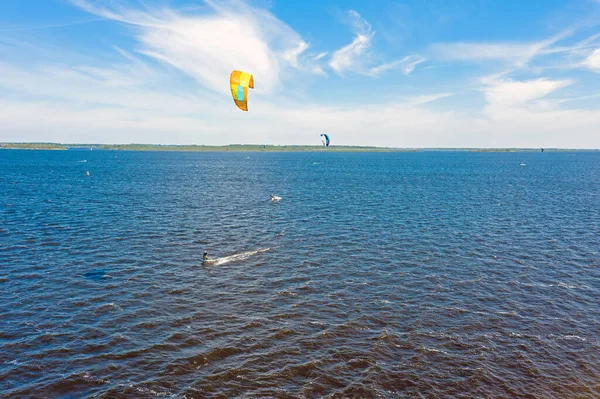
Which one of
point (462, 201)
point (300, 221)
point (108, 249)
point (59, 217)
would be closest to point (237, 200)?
point (300, 221)

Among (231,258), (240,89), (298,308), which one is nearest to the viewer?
(298,308)

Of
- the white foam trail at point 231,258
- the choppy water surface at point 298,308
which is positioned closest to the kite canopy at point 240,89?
the white foam trail at point 231,258

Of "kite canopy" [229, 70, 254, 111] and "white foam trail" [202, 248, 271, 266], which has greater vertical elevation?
"kite canopy" [229, 70, 254, 111]

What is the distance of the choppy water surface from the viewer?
20562 mm

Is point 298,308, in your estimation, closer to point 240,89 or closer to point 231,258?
point 231,258

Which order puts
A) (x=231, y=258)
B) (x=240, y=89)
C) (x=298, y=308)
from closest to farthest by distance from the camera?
(x=298, y=308)
(x=231, y=258)
(x=240, y=89)

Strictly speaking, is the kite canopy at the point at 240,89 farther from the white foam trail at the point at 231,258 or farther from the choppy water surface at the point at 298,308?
the choppy water surface at the point at 298,308

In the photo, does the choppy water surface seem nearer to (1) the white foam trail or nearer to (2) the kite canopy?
(1) the white foam trail

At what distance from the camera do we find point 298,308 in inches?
1134

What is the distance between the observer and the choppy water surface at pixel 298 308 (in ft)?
67.5

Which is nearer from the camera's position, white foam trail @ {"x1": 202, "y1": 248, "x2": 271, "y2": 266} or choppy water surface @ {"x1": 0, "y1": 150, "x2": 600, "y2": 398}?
choppy water surface @ {"x1": 0, "y1": 150, "x2": 600, "y2": 398}

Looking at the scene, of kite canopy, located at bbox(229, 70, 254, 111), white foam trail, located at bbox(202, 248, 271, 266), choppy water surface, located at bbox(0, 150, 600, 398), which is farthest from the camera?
kite canopy, located at bbox(229, 70, 254, 111)

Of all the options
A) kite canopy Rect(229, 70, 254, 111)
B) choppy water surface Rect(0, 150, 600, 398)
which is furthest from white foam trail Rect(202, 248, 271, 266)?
kite canopy Rect(229, 70, 254, 111)

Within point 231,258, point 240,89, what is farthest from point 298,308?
point 240,89
